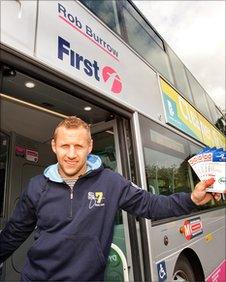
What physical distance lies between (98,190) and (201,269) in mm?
2677

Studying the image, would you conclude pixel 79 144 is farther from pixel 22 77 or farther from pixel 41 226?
pixel 22 77

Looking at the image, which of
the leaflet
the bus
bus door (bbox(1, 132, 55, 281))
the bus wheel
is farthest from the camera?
bus door (bbox(1, 132, 55, 281))

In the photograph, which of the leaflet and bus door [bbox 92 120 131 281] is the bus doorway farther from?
the leaflet

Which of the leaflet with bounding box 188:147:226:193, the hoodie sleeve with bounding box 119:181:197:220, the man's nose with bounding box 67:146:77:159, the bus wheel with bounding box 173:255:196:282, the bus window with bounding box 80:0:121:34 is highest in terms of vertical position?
the bus window with bounding box 80:0:121:34

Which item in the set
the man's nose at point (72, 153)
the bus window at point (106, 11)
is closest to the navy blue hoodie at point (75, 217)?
the man's nose at point (72, 153)

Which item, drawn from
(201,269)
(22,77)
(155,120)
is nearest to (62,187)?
(22,77)

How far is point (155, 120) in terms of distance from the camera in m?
3.78

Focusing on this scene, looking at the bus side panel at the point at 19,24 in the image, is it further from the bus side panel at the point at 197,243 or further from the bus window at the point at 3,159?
the bus window at the point at 3,159

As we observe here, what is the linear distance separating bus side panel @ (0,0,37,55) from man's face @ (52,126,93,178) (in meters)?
0.57

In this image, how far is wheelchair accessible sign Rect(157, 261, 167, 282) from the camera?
9.68ft

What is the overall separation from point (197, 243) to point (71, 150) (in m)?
2.78

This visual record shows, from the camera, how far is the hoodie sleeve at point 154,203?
196 cm

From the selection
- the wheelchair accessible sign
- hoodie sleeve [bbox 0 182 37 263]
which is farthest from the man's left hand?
the wheelchair accessible sign

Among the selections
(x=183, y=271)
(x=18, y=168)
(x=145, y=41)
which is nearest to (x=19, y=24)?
(x=18, y=168)
